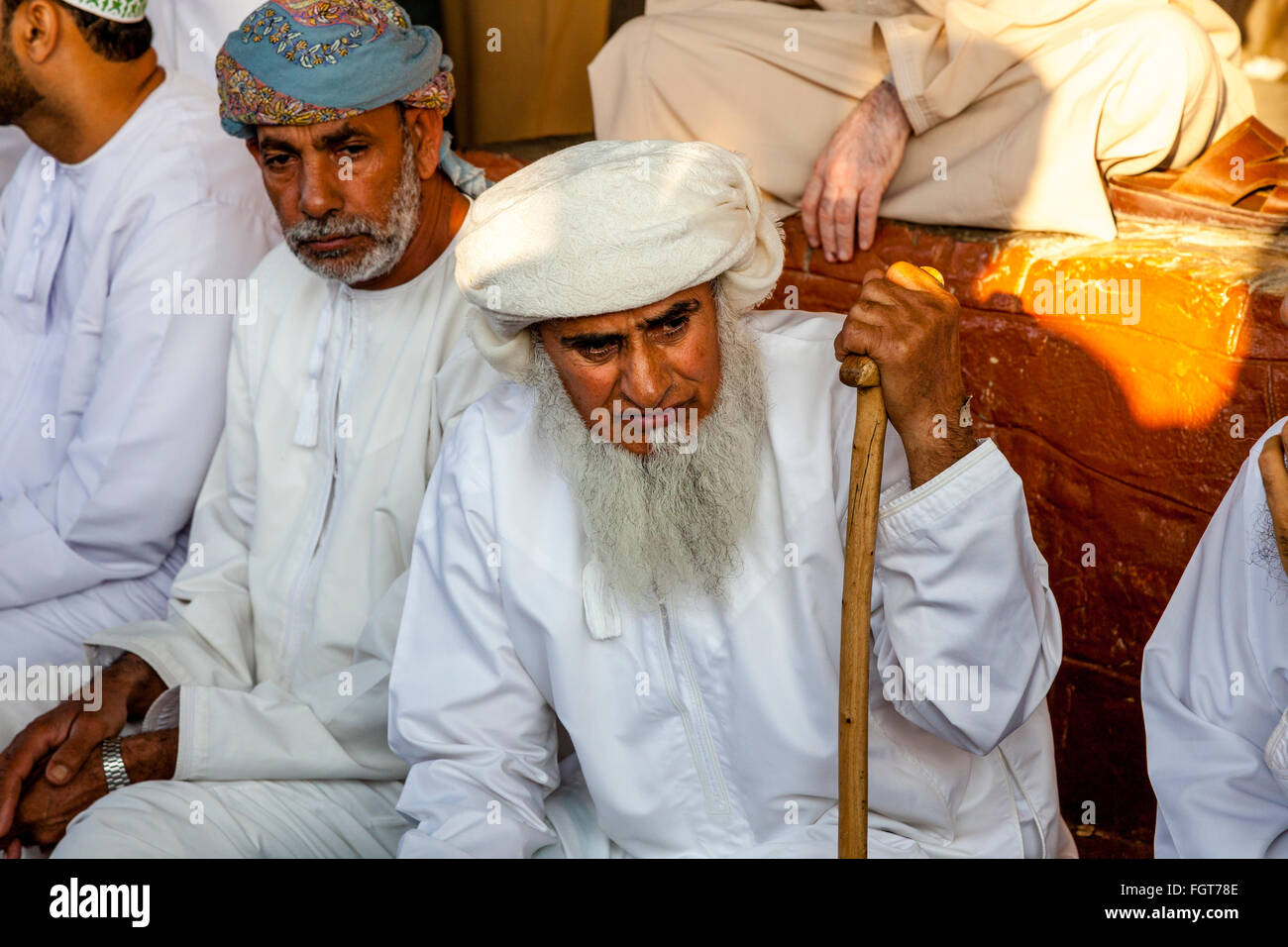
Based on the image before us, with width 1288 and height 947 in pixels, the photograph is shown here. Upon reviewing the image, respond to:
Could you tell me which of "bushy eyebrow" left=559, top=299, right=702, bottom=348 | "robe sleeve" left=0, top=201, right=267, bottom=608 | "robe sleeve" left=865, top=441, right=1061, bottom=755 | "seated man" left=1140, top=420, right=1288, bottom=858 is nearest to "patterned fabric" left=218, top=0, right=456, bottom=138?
"robe sleeve" left=0, top=201, right=267, bottom=608

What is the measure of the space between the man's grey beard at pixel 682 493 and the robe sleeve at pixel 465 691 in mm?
241

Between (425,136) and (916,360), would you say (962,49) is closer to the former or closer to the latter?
(425,136)

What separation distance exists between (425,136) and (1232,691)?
244cm

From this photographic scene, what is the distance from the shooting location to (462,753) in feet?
9.52

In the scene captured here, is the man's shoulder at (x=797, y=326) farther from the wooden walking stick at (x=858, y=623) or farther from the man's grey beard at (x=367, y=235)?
the man's grey beard at (x=367, y=235)

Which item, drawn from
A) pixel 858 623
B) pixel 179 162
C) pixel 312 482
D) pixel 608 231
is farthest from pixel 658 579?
pixel 179 162

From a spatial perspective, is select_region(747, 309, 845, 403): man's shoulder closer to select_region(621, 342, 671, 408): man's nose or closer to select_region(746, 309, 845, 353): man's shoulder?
select_region(746, 309, 845, 353): man's shoulder

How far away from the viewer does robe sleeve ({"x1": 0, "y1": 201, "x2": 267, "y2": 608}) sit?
3.94m

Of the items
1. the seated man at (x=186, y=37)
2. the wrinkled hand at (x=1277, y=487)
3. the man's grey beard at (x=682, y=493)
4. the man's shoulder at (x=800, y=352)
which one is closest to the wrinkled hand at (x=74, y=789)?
the man's grey beard at (x=682, y=493)

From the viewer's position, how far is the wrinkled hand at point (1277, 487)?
229 centimetres

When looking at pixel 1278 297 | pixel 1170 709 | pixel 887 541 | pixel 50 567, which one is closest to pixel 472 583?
pixel 887 541
